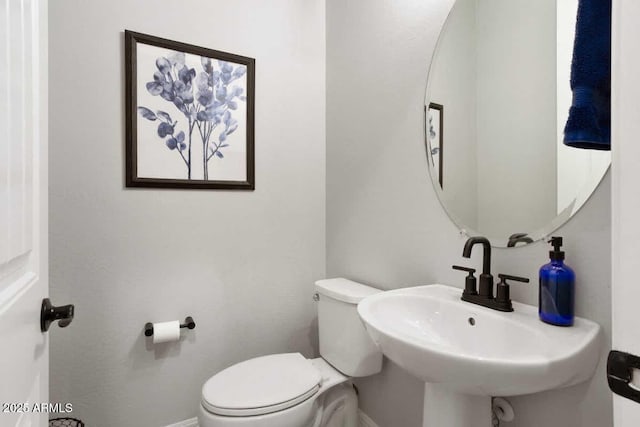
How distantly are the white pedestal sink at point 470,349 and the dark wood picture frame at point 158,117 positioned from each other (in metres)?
0.99

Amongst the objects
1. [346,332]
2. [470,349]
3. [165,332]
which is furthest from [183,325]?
[470,349]

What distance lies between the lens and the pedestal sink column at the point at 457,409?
88 centimetres

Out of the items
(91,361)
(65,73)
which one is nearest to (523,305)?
(91,361)

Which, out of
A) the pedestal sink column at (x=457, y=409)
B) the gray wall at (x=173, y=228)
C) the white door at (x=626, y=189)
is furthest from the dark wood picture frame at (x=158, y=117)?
the white door at (x=626, y=189)

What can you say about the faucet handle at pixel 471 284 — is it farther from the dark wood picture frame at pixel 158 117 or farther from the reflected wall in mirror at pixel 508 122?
the dark wood picture frame at pixel 158 117

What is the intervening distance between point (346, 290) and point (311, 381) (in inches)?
15.7

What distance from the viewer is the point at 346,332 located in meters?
1.43

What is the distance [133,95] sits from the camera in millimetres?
1447

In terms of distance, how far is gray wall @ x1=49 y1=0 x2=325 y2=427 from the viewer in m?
1.36

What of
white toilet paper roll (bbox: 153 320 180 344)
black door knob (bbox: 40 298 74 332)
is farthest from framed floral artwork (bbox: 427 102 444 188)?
white toilet paper roll (bbox: 153 320 180 344)

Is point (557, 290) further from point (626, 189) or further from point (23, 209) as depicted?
point (23, 209)

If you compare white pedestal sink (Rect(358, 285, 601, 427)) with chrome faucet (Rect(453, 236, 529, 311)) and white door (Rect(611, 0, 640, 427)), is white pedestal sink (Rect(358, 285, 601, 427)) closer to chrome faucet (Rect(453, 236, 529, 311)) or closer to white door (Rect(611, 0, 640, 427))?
chrome faucet (Rect(453, 236, 529, 311))

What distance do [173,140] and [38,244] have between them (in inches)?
38.2

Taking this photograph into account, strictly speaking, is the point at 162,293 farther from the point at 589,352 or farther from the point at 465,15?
the point at 465,15
